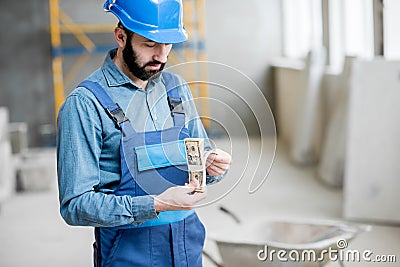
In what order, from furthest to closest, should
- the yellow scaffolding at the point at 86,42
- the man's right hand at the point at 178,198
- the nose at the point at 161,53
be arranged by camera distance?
the yellow scaffolding at the point at 86,42 < the nose at the point at 161,53 < the man's right hand at the point at 178,198

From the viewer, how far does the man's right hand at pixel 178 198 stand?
176 centimetres

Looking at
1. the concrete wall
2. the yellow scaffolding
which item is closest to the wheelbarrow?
the yellow scaffolding

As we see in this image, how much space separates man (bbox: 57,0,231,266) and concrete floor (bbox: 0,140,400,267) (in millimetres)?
1691

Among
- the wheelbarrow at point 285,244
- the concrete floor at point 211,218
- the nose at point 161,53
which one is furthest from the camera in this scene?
the concrete floor at point 211,218

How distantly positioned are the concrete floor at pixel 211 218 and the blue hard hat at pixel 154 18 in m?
1.87

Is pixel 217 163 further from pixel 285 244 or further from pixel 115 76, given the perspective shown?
pixel 285 244

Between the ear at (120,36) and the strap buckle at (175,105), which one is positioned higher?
the ear at (120,36)

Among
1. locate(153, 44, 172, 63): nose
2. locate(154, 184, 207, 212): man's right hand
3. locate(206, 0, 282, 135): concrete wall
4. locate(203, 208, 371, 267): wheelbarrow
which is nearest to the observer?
locate(154, 184, 207, 212): man's right hand

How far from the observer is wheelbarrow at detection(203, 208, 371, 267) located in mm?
3074

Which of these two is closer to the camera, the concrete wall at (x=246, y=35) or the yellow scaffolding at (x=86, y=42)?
the yellow scaffolding at (x=86, y=42)

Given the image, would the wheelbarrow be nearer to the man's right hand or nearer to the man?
the man

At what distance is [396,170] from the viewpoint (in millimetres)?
5434

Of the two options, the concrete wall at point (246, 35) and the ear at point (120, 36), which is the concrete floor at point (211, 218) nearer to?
the ear at point (120, 36)

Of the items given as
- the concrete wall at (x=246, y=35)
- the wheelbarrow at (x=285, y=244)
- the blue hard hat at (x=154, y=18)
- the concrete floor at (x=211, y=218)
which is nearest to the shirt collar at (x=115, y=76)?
the blue hard hat at (x=154, y=18)
